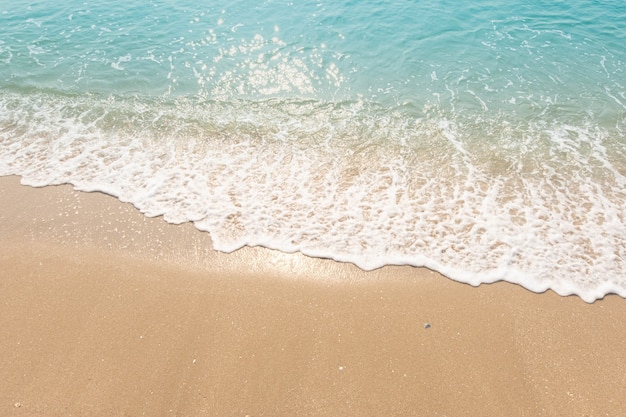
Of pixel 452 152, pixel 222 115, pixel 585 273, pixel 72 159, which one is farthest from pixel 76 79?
pixel 585 273

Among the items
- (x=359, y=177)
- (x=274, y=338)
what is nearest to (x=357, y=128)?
(x=359, y=177)

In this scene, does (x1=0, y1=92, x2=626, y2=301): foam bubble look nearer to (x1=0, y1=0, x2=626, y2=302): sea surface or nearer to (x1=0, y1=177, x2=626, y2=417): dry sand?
(x1=0, y1=0, x2=626, y2=302): sea surface

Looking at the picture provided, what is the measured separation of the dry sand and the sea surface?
512 mm

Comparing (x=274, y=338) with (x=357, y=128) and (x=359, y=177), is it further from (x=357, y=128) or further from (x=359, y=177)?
(x=357, y=128)

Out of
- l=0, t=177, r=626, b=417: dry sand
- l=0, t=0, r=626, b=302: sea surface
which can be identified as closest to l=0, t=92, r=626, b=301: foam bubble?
l=0, t=0, r=626, b=302: sea surface

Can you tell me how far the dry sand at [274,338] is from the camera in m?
3.91

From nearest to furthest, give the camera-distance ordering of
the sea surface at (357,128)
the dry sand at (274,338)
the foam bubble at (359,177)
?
the dry sand at (274,338) < the foam bubble at (359,177) < the sea surface at (357,128)

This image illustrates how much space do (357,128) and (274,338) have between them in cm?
561

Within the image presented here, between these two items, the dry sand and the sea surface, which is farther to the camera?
the sea surface

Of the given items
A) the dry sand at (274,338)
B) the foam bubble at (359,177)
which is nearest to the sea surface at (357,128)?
the foam bubble at (359,177)

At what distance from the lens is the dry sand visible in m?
3.91

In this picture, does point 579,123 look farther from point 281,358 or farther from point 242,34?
point 242,34

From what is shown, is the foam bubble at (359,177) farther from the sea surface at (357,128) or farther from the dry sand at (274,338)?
the dry sand at (274,338)

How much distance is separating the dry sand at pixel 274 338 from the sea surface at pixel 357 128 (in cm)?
51
